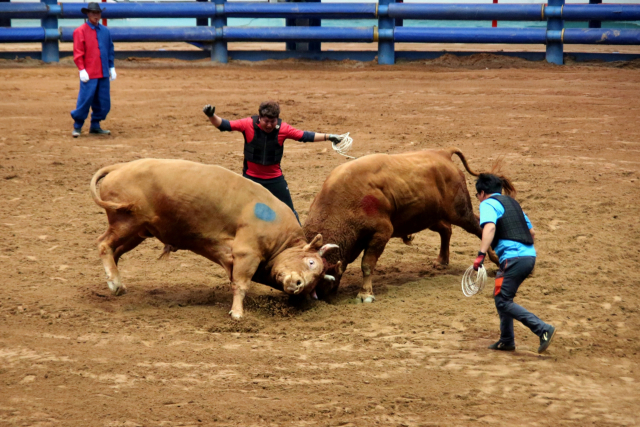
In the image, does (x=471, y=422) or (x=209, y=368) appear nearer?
(x=471, y=422)

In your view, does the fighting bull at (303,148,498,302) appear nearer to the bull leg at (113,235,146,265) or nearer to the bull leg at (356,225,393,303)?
the bull leg at (356,225,393,303)

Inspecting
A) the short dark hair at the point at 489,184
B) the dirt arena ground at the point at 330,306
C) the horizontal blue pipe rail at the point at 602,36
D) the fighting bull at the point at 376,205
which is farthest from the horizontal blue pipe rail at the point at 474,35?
the short dark hair at the point at 489,184

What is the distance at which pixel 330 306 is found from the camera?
7223 mm

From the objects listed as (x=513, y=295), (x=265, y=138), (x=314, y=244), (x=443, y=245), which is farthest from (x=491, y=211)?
(x=265, y=138)

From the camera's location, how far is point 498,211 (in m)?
6.04

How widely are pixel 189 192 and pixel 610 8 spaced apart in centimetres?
1544

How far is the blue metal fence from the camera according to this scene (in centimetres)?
1883

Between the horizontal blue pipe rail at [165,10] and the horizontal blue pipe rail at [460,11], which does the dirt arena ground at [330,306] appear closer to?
the horizontal blue pipe rail at [460,11]

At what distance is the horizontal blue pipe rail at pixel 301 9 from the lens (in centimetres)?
1958

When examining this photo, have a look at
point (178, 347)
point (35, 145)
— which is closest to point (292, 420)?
point (178, 347)

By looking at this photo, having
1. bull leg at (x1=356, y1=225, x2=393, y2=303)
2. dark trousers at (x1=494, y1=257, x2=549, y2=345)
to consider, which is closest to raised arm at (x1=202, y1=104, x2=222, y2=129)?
bull leg at (x1=356, y1=225, x2=393, y2=303)

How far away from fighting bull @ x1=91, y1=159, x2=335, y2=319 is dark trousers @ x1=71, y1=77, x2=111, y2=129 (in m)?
6.91

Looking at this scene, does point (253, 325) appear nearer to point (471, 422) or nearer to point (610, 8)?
point (471, 422)

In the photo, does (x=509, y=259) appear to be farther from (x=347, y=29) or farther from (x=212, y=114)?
(x=347, y=29)
